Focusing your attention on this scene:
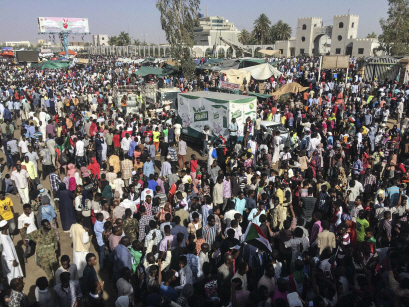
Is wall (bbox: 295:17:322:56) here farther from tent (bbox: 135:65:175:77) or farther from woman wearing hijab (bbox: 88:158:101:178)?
woman wearing hijab (bbox: 88:158:101:178)

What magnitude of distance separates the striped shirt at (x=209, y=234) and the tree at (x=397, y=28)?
37980 mm

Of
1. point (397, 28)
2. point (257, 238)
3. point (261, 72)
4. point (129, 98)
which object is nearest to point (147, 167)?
point (257, 238)

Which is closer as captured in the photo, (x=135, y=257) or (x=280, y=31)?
(x=135, y=257)

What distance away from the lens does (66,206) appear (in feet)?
23.9

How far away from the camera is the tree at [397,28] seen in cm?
3444

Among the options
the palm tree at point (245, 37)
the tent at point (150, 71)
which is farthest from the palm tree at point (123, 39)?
the tent at point (150, 71)

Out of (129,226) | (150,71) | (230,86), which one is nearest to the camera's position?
(129,226)

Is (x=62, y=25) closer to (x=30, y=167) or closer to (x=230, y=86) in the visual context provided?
(x=230, y=86)

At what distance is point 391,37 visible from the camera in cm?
3503

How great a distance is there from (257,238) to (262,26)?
66.8m

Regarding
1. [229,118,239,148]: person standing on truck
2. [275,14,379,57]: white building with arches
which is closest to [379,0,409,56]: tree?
[275,14,379,57]: white building with arches

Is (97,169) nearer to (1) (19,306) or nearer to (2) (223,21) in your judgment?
(1) (19,306)

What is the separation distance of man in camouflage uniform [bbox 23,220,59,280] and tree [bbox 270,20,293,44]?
232 ft

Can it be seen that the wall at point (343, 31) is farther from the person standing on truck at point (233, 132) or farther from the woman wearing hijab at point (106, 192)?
the woman wearing hijab at point (106, 192)
